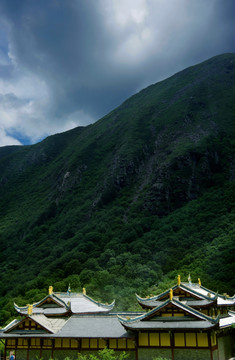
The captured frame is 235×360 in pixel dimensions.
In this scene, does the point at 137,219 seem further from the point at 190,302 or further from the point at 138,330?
the point at 138,330

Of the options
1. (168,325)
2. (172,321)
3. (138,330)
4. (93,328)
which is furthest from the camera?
(93,328)

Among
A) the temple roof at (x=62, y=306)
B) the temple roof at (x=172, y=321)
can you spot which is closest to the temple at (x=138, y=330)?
the temple roof at (x=172, y=321)

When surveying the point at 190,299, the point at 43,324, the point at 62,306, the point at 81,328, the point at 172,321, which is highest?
the point at 190,299

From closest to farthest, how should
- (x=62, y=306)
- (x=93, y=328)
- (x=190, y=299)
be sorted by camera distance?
(x=93, y=328) < (x=190, y=299) < (x=62, y=306)

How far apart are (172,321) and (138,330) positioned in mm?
3402

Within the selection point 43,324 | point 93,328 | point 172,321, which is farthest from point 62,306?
point 172,321

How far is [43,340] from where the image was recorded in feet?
125

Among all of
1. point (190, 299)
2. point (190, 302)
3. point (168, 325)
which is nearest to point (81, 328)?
point (168, 325)

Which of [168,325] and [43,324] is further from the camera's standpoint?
[43,324]

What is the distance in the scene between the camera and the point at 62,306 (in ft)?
140

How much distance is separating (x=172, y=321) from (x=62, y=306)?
48.6ft

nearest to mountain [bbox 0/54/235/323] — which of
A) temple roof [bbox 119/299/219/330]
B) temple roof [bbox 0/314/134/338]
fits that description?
temple roof [bbox 0/314/134/338]

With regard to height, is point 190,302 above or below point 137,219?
below

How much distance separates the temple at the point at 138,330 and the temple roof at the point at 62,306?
0.11 m
